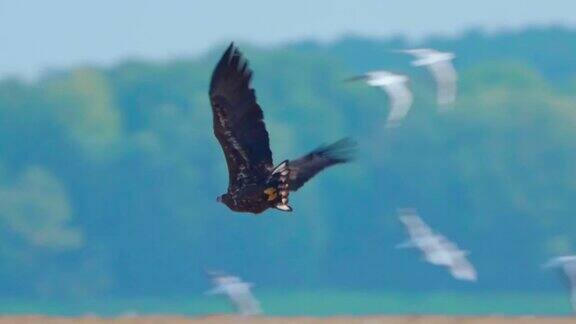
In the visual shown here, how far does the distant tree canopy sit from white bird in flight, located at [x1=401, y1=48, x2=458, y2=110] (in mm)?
64

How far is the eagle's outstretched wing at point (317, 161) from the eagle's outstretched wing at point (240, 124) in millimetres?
83

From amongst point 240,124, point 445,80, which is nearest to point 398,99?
point 445,80

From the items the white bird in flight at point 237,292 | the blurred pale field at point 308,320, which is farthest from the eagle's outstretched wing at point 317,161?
the white bird in flight at point 237,292

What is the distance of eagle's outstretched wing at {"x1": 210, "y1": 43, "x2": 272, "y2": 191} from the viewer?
13.9 feet

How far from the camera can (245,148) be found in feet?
14.1

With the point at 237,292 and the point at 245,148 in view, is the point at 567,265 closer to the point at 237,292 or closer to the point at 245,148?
the point at 237,292

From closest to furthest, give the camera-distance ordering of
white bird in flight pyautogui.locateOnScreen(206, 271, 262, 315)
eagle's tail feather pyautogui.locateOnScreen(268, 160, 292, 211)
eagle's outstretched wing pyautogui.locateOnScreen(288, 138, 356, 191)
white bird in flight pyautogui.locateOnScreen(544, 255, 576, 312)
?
eagle's tail feather pyautogui.locateOnScreen(268, 160, 292, 211), eagle's outstretched wing pyautogui.locateOnScreen(288, 138, 356, 191), white bird in flight pyautogui.locateOnScreen(544, 255, 576, 312), white bird in flight pyautogui.locateOnScreen(206, 271, 262, 315)

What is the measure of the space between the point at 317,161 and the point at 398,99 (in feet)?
16.5

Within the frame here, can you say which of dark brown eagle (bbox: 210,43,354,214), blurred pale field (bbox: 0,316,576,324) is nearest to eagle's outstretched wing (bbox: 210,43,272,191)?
dark brown eagle (bbox: 210,43,354,214)

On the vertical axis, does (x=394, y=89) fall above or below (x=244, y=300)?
above

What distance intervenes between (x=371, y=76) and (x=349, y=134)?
1.19ft

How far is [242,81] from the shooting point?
4.25 m

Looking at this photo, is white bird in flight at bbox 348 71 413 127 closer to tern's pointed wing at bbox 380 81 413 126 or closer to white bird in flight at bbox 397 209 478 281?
tern's pointed wing at bbox 380 81 413 126

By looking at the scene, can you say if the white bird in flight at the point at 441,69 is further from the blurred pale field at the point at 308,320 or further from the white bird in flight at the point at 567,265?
the blurred pale field at the point at 308,320
